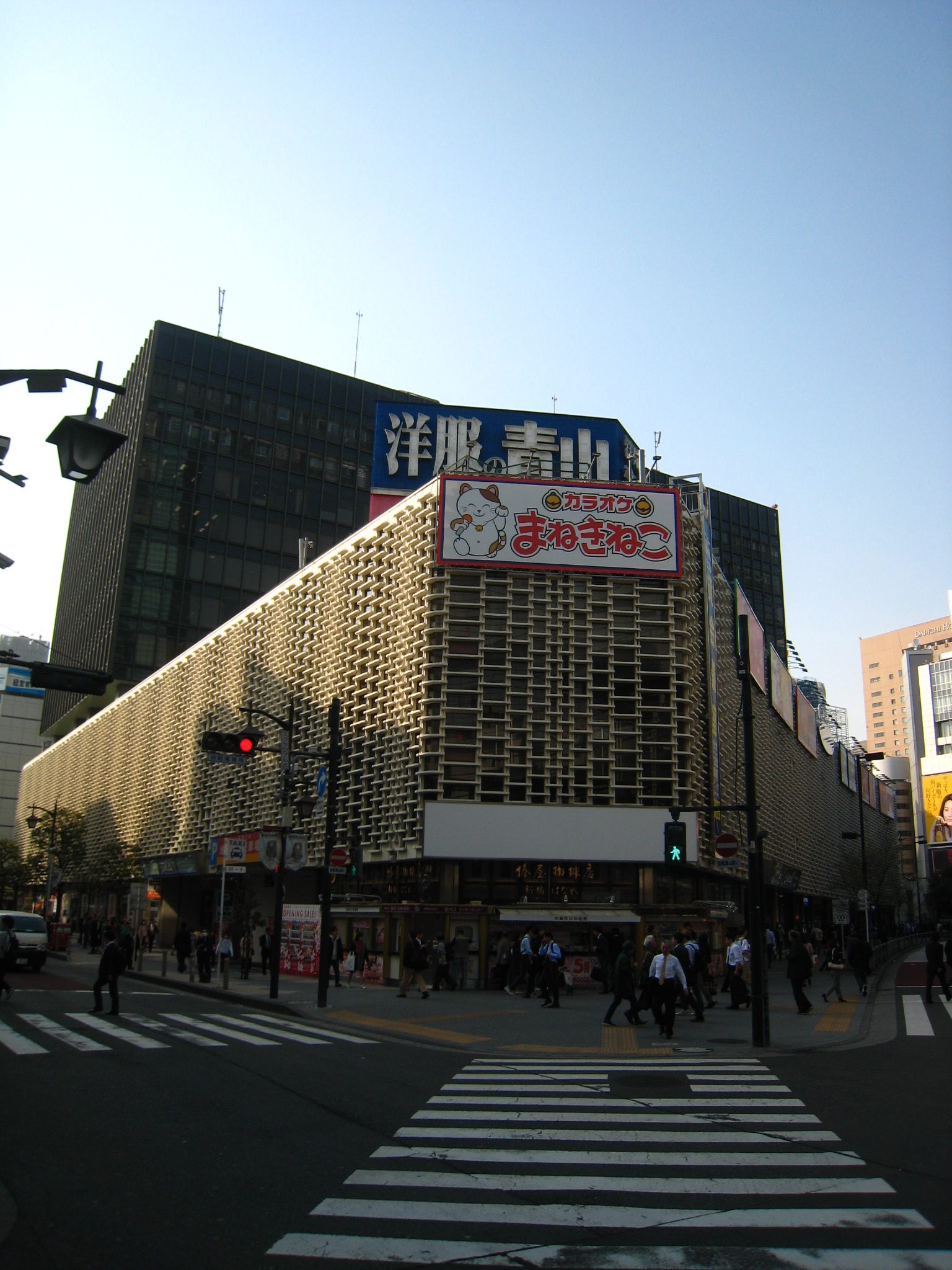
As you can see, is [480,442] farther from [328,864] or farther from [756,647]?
[328,864]

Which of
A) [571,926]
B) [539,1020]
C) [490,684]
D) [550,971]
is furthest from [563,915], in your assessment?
[539,1020]

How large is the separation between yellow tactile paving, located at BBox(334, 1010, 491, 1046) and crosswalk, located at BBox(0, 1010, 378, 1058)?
89 centimetres

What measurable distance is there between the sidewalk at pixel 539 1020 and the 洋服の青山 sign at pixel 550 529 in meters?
14.5

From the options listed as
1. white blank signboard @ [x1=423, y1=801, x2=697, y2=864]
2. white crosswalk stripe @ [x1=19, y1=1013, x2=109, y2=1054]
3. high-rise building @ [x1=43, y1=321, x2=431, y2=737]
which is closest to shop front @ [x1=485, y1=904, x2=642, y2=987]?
white blank signboard @ [x1=423, y1=801, x2=697, y2=864]

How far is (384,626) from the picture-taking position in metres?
38.1

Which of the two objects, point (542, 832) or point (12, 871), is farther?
point (12, 871)

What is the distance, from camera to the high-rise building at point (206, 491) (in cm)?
8038

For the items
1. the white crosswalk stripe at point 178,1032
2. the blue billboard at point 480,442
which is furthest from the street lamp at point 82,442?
the blue billboard at point 480,442

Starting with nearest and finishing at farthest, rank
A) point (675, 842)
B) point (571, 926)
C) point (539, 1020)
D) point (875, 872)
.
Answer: point (675, 842) < point (539, 1020) < point (571, 926) < point (875, 872)

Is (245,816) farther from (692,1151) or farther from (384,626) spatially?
(692,1151)

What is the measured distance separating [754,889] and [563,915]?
15.2 meters

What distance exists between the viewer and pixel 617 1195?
→ 7641mm

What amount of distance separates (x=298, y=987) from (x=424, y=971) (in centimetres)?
383

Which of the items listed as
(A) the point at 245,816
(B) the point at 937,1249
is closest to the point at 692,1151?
(B) the point at 937,1249
